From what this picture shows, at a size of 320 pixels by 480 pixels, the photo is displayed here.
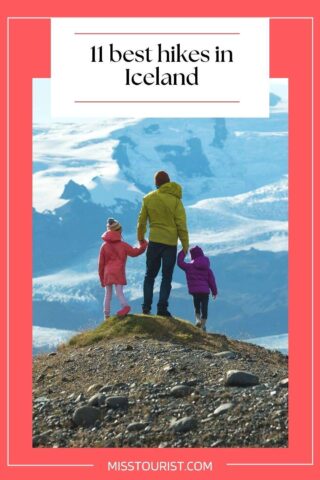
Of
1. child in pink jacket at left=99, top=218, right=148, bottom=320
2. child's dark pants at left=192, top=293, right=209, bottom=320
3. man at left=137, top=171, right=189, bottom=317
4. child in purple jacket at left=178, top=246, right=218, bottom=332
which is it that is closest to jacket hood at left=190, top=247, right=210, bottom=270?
child in purple jacket at left=178, top=246, right=218, bottom=332

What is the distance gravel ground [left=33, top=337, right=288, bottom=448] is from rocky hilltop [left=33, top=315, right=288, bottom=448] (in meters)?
0.01

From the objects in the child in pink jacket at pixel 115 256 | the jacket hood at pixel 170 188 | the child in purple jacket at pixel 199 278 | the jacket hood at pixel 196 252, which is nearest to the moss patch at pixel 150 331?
the child in pink jacket at pixel 115 256

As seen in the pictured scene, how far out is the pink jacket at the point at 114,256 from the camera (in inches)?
731

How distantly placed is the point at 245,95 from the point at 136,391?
4664mm

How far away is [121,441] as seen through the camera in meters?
12.0

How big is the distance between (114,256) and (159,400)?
5816 millimetres

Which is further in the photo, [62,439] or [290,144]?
[290,144]

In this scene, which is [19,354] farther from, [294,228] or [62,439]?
[294,228]

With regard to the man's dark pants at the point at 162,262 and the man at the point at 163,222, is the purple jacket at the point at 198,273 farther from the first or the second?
the man at the point at 163,222

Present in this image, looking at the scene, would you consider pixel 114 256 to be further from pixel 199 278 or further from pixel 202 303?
pixel 202 303

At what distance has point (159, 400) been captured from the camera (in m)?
13.3

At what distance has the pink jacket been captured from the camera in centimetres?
1856

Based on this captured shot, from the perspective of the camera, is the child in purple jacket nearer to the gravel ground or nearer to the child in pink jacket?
the child in pink jacket

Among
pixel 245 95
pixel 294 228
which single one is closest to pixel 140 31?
pixel 245 95
